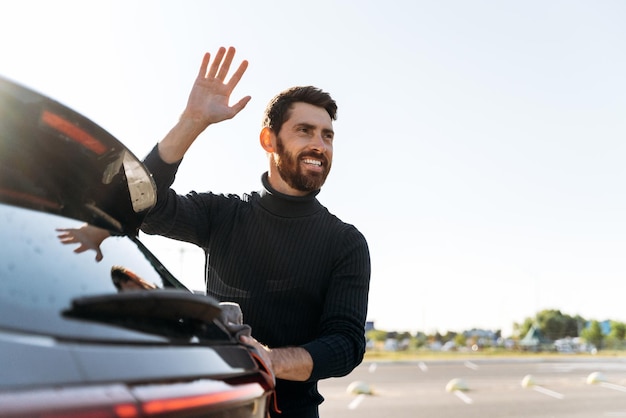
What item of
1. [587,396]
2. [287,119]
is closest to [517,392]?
[587,396]

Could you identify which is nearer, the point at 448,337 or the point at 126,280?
the point at 126,280

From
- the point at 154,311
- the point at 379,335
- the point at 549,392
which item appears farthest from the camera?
the point at 379,335

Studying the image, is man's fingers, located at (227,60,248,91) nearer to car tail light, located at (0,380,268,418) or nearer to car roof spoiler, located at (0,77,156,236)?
car roof spoiler, located at (0,77,156,236)

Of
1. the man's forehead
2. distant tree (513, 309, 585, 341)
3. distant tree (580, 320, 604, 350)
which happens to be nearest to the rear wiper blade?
the man's forehead

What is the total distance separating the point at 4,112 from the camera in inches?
42.6

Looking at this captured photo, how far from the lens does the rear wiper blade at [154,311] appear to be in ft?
3.24

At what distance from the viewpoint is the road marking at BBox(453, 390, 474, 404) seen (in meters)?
17.2

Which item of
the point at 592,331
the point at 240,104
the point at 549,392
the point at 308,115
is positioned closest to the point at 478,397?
the point at 549,392

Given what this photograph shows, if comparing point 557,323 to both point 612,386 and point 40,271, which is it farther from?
point 40,271

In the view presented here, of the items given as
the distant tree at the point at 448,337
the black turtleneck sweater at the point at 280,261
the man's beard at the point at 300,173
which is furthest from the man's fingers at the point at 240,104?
the distant tree at the point at 448,337

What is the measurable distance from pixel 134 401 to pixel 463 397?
18.5 meters

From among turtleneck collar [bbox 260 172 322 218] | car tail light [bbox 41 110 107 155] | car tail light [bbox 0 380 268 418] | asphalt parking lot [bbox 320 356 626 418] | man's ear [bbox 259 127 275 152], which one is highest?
man's ear [bbox 259 127 275 152]

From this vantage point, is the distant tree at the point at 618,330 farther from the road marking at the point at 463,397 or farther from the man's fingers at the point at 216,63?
the man's fingers at the point at 216,63

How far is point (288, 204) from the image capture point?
270cm
